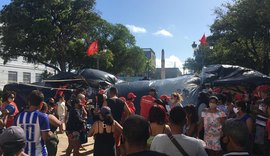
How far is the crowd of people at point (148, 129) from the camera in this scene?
317cm

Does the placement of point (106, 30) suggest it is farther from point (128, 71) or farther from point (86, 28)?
point (86, 28)

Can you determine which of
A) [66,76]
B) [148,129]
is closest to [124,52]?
[66,76]

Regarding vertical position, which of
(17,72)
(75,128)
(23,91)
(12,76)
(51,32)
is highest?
(51,32)

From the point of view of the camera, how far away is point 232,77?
12984mm

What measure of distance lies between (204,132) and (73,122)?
333 cm

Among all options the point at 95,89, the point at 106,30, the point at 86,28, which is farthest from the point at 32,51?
the point at 95,89

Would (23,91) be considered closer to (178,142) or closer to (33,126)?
(33,126)

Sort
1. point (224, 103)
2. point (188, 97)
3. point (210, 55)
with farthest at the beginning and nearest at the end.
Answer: point (210, 55) → point (188, 97) → point (224, 103)

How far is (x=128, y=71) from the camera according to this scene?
191 ft

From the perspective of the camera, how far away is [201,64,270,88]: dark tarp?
1263cm

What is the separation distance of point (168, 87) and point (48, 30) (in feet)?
87.7

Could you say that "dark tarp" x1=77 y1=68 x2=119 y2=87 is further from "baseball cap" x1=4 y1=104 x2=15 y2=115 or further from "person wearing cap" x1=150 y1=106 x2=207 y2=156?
"person wearing cap" x1=150 y1=106 x2=207 y2=156

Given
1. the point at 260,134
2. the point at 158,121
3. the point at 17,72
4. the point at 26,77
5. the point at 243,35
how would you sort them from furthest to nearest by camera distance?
the point at 26,77, the point at 17,72, the point at 243,35, the point at 260,134, the point at 158,121

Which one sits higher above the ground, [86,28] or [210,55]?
[86,28]
